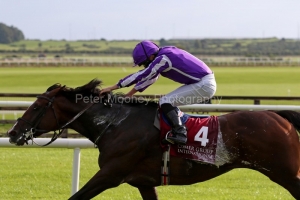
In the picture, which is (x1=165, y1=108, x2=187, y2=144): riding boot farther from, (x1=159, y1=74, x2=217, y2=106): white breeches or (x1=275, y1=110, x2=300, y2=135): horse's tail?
(x1=275, y1=110, x2=300, y2=135): horse's tail

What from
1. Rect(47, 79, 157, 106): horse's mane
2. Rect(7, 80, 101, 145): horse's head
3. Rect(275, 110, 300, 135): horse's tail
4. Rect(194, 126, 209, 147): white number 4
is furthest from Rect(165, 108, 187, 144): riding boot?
Rect(275, 110, 300, 135): horse's tail

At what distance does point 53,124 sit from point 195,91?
1363mm

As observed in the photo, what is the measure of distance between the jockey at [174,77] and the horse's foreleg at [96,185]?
0.62 metres

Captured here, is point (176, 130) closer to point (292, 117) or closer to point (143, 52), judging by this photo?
point (143, 52)

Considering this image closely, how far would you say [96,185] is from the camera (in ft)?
16.0

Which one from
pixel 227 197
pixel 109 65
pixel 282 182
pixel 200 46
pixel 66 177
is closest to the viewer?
pixel 282 182

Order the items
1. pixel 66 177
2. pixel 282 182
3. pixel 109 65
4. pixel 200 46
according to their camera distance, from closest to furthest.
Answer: pixel 282 182 → pixel 66 177 → pixel 109 65 → pixel 200 46

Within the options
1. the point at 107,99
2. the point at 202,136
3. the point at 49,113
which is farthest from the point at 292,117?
the point at 49,113

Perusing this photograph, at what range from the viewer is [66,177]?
758 centimetres

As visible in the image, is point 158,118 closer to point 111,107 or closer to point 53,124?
point 111,107

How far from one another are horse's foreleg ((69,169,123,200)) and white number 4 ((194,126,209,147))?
0.78m

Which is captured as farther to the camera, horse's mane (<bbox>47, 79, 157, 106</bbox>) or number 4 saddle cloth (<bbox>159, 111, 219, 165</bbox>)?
horse's mane (<bbox>47, 79, 157, 106</bbox>)

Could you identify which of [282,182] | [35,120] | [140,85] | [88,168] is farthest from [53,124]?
[88,168]

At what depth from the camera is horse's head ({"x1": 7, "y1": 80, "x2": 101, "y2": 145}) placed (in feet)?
16.9
